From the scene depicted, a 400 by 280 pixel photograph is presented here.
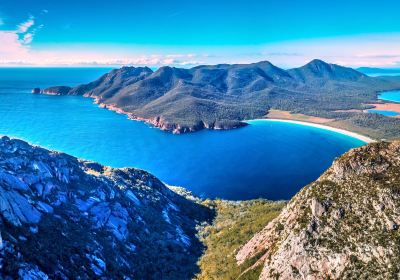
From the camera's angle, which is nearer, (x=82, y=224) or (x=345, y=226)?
(x=345, y=226)

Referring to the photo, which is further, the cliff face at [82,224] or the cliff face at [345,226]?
the cliff face at [82,224]

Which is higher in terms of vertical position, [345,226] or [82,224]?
[345,226]

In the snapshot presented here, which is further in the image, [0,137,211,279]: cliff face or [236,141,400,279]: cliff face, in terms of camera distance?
[0,137,211,279]: cliff face

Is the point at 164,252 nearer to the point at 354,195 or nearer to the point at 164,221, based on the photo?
the point at 164,221

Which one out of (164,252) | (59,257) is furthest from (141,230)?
(59,257)
